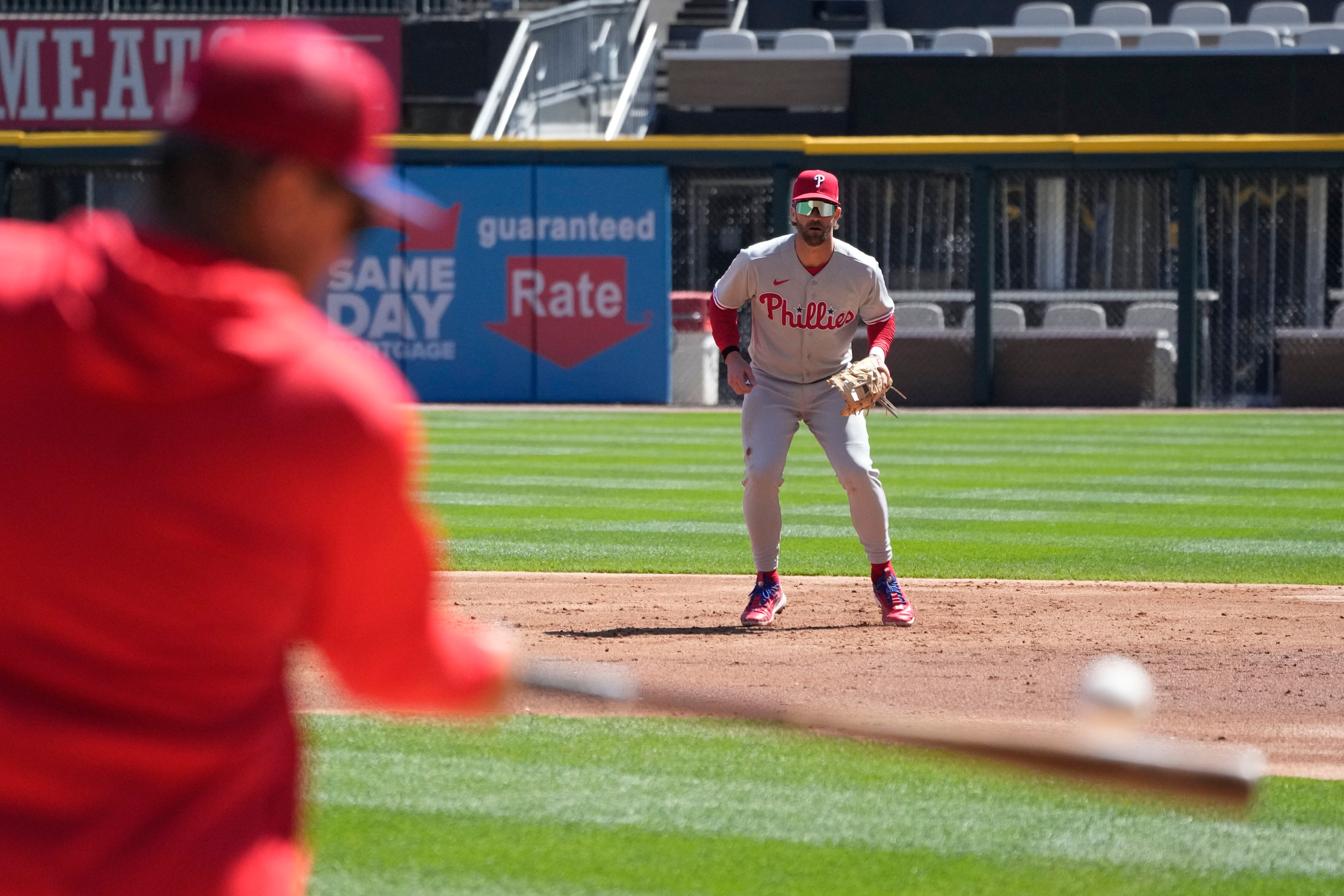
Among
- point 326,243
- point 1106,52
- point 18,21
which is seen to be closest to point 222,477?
point 326,243

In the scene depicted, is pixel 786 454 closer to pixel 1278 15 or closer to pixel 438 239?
pixel 438 239

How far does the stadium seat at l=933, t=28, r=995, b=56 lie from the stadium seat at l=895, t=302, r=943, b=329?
5.62 metres

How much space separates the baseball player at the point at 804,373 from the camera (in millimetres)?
7691

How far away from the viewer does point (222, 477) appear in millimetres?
1704

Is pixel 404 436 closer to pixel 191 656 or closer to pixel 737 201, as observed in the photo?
pixel 191 656

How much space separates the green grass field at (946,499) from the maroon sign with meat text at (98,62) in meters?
9.80

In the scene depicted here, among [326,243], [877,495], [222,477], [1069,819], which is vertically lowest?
[1069,819]

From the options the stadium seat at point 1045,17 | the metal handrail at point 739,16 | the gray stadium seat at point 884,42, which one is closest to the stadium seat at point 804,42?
the gray stadium seat at point 884,42

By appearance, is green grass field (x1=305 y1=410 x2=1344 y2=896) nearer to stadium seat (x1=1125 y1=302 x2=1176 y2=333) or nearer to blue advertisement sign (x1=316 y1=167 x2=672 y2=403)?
blue advertisement sign (x1=316 y1=167 x2=672 y2=403)

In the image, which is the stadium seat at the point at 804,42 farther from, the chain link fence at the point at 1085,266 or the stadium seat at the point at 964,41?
the chain link fence at the point at 1085,266

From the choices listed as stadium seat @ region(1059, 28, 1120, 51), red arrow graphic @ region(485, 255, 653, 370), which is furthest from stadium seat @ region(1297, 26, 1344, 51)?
red arrow graphic @ region(485, 255, 653, 370)

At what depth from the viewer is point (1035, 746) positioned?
7.25 ft

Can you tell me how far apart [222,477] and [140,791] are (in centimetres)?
39

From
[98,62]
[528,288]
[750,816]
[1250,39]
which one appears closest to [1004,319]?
[528,288]
